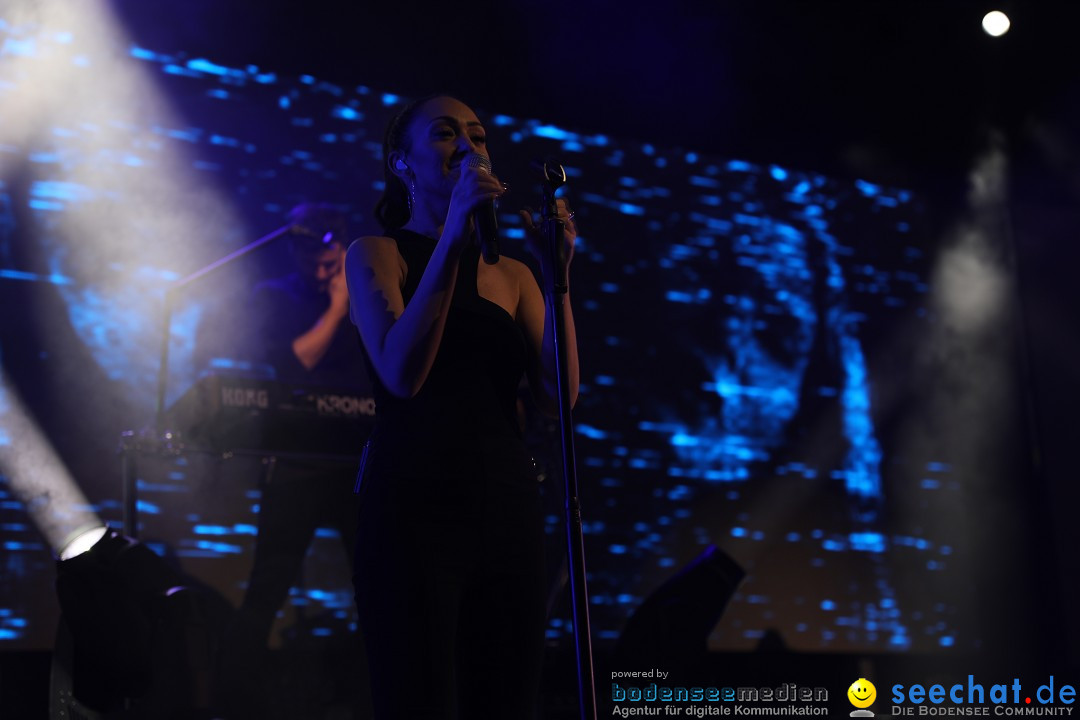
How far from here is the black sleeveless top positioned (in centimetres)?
133

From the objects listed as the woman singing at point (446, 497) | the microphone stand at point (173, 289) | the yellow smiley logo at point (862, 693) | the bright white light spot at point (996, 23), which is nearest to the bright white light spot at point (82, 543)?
the microphone stand at point (173, 289)

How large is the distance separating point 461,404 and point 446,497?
0.13m

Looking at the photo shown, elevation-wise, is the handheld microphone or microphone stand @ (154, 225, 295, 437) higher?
microphone stand @ (154, 225, 295, 437)

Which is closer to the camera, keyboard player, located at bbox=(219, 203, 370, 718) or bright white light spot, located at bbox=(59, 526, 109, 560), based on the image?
bright white light spot, located at bbox=(59, 526, 109, 560)

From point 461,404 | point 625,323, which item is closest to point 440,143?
point 461,404

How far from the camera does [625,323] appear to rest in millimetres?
4855

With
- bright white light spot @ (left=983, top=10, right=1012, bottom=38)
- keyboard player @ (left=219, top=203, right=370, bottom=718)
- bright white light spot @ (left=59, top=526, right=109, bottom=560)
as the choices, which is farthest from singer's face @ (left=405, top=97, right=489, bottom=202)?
bright white light spot @ (left=983, top=10, right=1012, bottom=38)

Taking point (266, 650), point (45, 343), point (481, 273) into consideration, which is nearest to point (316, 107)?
point (45, 343)

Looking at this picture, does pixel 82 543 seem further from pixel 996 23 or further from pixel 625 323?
pixel 996 23

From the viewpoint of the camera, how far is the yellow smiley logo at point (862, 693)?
2.87 meters

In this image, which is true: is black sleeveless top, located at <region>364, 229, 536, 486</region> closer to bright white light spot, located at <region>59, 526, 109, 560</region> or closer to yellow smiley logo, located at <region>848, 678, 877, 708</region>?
bright white light spot, located at <region>59, 526, 109, 560</region>

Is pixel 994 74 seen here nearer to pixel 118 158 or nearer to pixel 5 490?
pixel 118 158

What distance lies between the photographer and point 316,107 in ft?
14.6

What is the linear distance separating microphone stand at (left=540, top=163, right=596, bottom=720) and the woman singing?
36 mm
